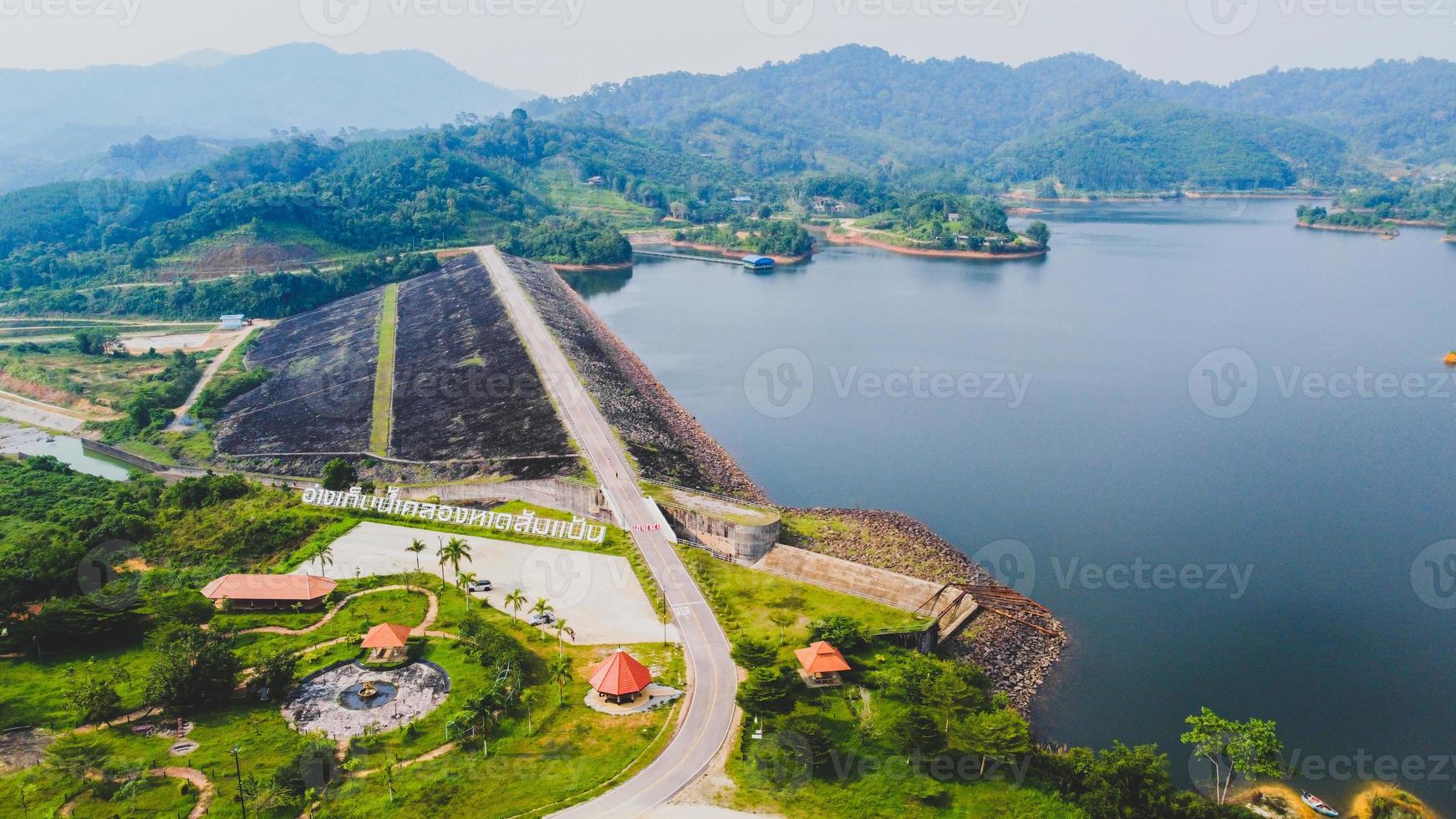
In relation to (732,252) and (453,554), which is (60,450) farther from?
(732,252)

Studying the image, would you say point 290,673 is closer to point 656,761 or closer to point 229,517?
point 656,761

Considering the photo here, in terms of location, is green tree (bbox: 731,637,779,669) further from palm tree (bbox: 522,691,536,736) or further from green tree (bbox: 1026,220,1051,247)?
green tree (bbox: 1026,220,1051,247)

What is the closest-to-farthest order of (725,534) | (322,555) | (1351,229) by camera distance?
(322,555), (725,534), (1351,229)

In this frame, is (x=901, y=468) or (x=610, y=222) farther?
(x=610, y=222)

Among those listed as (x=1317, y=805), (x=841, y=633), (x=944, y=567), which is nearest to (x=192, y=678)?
(x=841, y=633)

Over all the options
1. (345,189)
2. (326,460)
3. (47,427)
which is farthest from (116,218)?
(326,460)

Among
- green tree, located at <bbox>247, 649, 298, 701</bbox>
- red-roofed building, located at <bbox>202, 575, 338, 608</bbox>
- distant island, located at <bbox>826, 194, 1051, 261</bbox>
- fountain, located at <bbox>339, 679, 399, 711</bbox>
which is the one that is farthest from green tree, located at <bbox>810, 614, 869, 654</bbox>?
distant island, located at <bbox>826, 194, 1051, 261</bbox>
